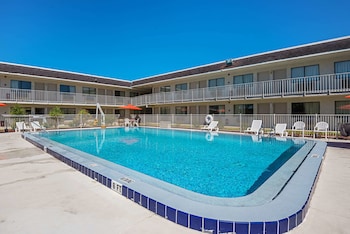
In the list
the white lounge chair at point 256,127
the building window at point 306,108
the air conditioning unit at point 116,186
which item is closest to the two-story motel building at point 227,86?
the building window at point 306,108

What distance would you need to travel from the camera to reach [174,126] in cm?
2100

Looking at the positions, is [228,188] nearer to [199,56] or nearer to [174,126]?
[174,126]

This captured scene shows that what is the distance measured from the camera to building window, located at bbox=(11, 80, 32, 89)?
63.5 feet

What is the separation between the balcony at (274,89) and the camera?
498 inches

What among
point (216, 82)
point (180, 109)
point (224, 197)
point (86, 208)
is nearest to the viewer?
point (86, 208)

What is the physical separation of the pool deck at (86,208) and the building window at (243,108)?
44.3 feet

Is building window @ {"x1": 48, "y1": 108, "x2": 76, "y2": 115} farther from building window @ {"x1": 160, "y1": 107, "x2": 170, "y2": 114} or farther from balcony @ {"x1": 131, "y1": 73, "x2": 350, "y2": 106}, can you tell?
balcony @ {"x1": 131, "y1": 73, "x2": 350, "y2": 106}

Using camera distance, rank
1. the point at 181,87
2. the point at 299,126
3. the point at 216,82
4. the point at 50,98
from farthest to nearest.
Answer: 1. the point at 181,87
2. the point at 50,98
3. the point at 216,82
4. the point at 299,126

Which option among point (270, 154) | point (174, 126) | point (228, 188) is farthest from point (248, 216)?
point (174, 126)

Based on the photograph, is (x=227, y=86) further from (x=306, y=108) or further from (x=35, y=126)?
(x=35, y=126)

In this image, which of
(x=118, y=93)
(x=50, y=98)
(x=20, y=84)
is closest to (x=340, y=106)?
(x=118, y=93)

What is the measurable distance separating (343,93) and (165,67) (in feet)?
123

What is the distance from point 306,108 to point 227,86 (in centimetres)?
619

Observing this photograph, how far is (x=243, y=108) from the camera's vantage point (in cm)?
1833
